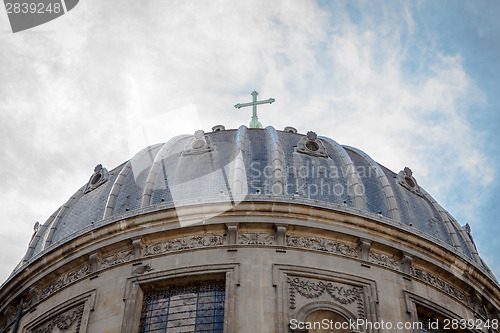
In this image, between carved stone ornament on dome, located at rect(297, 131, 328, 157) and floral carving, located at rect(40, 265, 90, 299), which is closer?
floral carving, located at rect(40, 265, 90, 299)

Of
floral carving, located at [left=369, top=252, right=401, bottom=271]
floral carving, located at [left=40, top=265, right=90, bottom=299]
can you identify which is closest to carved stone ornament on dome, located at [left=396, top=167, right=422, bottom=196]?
floral carving, located at [left=369, top=252, right=401, bottom=271]

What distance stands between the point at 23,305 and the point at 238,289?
9.62 metres

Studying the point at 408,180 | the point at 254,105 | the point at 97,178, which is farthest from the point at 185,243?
the point at 254,105

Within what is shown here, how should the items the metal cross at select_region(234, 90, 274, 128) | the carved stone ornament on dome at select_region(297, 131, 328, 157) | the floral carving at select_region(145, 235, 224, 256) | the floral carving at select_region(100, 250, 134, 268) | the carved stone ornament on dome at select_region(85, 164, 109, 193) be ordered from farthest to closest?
the metal cross at select_region(234, 90, 274, 128) → the carved stone ornament on dome at select_region(85, 164, 109, 193) → the carved stone ornament on dome at select_region(297, 131, 328, 157) → the floral carving at select_region(100, 250, 134, 268) → the floral carving at select_region(145, 235, 224, 256)

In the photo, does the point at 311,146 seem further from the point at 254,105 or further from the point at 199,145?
the point at 254,105

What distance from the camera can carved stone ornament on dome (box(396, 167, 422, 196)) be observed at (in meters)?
37.5

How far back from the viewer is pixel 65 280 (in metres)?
31.9

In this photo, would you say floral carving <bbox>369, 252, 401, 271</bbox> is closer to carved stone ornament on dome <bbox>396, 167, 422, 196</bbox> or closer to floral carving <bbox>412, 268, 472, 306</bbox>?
floral carving <bbox>412, 268, 472, 306</bbox>

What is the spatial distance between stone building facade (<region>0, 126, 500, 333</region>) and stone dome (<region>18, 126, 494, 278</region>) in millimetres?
88

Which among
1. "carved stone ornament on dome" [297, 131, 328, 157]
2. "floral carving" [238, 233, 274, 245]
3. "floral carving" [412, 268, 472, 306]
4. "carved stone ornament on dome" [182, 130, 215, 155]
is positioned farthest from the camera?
"carved stone ornament on dome" [297, 131, 328, 157]

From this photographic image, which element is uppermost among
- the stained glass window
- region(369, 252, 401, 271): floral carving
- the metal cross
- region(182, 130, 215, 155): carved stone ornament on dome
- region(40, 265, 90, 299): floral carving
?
the metal cross

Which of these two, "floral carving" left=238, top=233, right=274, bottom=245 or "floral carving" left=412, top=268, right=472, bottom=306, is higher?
"floral carving" left=238, top=233, right=274, bottom=245

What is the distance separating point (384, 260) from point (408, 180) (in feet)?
25.7

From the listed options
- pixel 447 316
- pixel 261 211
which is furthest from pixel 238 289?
pixel 447 316
